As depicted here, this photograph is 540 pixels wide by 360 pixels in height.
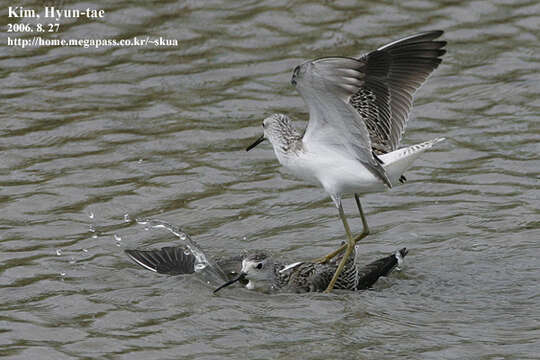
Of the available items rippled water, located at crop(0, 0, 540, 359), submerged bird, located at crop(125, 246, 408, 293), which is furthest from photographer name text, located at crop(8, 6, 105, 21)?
submerged bird, located at crop(125, 246, 408, 293)

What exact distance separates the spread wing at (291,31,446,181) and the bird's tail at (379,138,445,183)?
71 millimetres

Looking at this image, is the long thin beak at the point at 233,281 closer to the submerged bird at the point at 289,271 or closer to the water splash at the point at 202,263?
the submerged bird at the point at 289,271

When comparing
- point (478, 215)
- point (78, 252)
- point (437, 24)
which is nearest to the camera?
point (78, 252)

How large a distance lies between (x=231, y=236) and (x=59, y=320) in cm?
191

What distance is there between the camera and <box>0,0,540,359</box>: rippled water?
20.4 feet

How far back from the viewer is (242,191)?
8641 millimetres

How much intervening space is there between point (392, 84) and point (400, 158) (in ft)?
4.27

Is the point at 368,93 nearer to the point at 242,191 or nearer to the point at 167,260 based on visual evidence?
the point at 242,191

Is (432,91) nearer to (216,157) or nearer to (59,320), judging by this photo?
(216,157)

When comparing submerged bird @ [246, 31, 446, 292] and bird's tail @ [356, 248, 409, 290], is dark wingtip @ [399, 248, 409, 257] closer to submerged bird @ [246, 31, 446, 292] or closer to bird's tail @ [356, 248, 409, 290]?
bird's tail @ [356, 248, 409, 290]

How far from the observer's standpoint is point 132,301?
22.0ft

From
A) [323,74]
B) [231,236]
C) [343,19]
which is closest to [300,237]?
[231,236]

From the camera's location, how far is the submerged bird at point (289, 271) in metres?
7.07

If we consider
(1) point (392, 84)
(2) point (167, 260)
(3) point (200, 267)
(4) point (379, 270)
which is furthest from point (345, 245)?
(1) point (392, 84)
